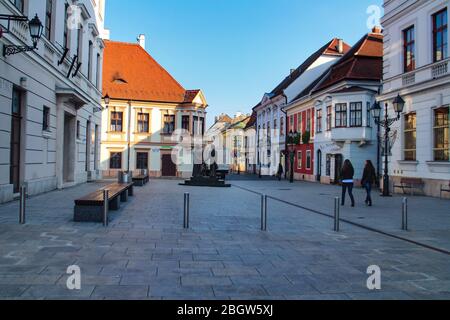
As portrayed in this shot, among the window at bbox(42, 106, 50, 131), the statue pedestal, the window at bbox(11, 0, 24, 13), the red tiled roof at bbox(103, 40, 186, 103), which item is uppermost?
the red tiled roof at bbox(103, 40, 186, 103)

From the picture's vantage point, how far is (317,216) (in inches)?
473

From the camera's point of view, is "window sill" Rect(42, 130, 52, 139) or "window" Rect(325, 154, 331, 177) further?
"window" Rect(325, 154, 331, 177)

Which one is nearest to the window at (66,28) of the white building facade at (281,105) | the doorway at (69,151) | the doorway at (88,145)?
the doorway at (69,151)

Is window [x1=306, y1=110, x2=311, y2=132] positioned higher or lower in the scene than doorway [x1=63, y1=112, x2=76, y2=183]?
higher

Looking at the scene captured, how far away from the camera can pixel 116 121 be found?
3988 centimetres

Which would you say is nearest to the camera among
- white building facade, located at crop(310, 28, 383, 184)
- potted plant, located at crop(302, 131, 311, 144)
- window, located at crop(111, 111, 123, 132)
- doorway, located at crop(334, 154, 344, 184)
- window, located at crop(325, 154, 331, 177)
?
white building facade, located at crop(310, 28, 383, 184)

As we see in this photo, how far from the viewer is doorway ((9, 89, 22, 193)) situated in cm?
1329

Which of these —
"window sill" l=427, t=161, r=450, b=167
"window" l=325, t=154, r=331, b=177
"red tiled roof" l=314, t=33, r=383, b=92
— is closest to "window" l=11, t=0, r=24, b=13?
"window sill" l=427, t=161, r=450, b=167

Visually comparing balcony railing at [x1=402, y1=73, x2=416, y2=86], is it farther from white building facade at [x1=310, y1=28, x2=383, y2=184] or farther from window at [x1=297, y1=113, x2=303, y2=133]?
window at [x1=297, y1=113, x2=303, y2=133]

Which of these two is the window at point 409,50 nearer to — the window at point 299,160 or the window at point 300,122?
the window at point 300,122

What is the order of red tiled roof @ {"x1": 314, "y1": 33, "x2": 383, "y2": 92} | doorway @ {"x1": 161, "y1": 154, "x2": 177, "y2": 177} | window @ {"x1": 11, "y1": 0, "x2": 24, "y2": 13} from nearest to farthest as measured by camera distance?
window @ {"x1": 11, "y1": 0, "x2": 24, "y2": 13} < red tiled roof @ {"x1": 314, "y1": 33, "x2": 383, "y2": 92} < doorway @ {"x1": 161, "y1": 154, "x2": 177, "y2": 177}

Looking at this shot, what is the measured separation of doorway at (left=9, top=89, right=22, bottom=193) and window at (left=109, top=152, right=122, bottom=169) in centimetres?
2589

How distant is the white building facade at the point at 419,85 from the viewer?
18.6 metres
